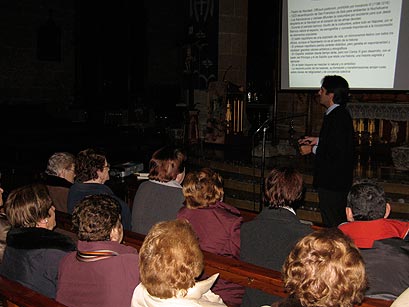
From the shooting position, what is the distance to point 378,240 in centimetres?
238

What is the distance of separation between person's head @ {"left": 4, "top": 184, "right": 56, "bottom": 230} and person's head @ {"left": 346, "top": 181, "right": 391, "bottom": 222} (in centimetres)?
154

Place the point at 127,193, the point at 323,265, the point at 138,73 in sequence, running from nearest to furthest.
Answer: the point at 323,265
the point at 127,193
the point at 138,73

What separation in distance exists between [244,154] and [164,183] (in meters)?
5.56

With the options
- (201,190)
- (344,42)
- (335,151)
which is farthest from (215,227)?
(344,42)

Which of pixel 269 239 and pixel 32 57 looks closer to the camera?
pixel 269 239

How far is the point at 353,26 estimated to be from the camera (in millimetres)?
6668

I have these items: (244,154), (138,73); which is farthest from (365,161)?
(138,73)

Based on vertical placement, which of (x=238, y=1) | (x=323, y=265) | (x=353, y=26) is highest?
(x=238, y=1)

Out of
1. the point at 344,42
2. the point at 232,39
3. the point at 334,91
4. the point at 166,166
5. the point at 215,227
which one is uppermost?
the point at 232,39

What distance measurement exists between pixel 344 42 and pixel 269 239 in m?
4.63

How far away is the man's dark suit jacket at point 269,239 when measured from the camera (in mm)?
2645

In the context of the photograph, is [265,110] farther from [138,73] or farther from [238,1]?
[138,73]

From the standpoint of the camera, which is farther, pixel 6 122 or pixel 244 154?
pixel 6 122

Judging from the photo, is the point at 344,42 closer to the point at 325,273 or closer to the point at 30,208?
the point at 30,208
